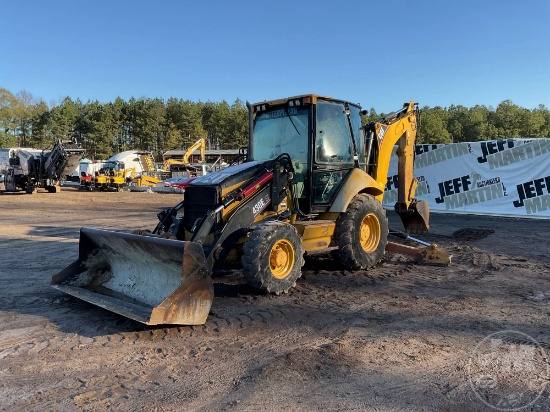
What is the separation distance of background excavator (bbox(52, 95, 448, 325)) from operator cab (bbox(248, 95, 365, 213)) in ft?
0.05

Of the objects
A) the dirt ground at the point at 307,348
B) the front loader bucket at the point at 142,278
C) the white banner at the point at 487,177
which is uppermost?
the white banner at the point at 487,177

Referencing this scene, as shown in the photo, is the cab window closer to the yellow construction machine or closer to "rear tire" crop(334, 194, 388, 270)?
"rear tire" crop(334, 194, 388, 270)

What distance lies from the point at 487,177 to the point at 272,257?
37.3ft

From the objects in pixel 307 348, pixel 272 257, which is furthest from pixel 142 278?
pixel 307 348

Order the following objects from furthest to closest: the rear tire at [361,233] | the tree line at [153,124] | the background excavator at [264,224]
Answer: the tree line at [153,124] → the rear tire at [361,233] → the background excavator at [264,224]

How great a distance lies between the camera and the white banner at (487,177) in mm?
13320

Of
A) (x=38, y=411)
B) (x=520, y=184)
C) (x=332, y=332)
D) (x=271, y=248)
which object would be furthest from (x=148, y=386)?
(x=520, y=184)

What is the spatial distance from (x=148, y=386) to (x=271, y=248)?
88.9 inches

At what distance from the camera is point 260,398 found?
3.19 meters

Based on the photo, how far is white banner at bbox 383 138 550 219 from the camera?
13.3 metres

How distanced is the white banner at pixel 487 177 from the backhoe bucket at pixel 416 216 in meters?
6.51

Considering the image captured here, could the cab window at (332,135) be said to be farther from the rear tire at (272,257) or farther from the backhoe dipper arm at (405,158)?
the rear tire at (272,257)

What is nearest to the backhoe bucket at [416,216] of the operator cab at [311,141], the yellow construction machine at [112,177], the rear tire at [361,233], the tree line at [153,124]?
the rear tire at [361,233]

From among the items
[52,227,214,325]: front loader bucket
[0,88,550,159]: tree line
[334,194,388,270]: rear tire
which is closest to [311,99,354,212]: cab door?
[334,194,388,270]: rear tire
